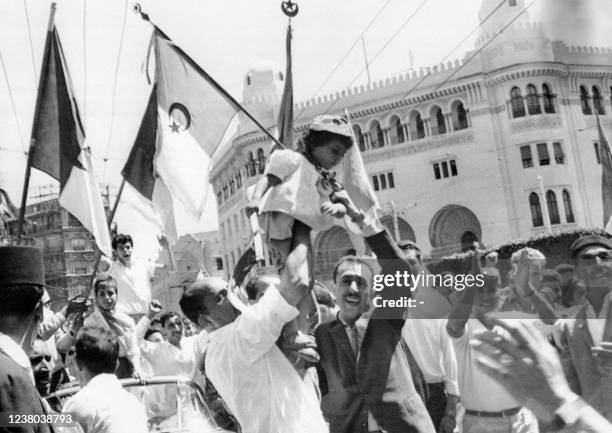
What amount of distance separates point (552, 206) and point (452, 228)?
5.01 metres

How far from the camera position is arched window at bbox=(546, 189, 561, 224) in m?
35.6

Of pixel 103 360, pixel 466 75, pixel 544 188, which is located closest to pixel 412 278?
pixel 103 360

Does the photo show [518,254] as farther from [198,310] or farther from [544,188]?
[544,188]

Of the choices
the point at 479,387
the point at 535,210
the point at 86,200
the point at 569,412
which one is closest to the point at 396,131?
the point at 535,210

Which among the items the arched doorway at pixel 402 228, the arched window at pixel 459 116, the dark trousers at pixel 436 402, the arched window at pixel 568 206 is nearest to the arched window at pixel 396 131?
the arched window at pixel 459 116

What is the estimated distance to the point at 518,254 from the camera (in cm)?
291

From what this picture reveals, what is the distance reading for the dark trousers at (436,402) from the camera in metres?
3.19

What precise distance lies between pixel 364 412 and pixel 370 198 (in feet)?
2.84

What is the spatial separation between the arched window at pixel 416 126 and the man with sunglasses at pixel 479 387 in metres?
36.9

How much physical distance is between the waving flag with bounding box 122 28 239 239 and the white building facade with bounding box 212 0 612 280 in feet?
94.8

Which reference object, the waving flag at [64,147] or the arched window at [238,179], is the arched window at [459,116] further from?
the waving flag at [64,147]

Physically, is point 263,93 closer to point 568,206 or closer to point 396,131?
point 396,131

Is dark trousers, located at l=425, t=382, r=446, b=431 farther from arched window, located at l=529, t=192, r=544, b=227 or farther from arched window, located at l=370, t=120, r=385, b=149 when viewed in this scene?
arched window, located at l=370, t=120, r=385, b=149

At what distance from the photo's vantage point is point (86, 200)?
5566mm
